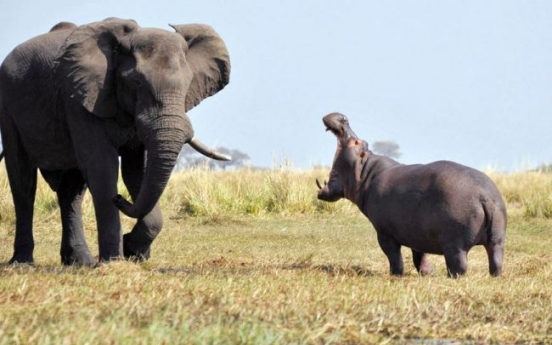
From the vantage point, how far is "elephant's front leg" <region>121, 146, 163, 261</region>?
11016mm

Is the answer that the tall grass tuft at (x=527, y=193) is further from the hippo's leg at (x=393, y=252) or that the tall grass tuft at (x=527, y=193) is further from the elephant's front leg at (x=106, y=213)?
the elephant's front leg at (x=106, y=213)

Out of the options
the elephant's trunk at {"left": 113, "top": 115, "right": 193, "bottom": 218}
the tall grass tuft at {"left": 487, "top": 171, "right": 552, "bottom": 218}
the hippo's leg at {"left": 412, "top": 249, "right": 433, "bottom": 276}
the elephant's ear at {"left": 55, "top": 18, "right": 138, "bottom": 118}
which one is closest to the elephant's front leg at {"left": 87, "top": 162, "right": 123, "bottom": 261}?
the elephant's trunk at {"left": 113, "top": 115, "right": 193, "bottom": 218}

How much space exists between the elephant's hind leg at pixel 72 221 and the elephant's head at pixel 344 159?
243cm

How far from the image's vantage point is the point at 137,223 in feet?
36.2

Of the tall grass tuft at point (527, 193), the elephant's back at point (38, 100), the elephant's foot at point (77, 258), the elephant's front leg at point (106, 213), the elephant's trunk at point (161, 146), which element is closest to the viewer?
the elephant's trunk at point (161, 146)

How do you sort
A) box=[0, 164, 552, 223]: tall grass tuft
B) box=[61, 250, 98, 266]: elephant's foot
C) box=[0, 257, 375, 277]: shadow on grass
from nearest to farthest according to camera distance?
box=[0, 257, 375, 277]: shadow on grass → box=[61, 250, 98, 266]: elephant's foot → box=[0, 164, 552, 223]: tall grass tuft

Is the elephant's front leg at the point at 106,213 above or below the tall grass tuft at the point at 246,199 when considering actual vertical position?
above

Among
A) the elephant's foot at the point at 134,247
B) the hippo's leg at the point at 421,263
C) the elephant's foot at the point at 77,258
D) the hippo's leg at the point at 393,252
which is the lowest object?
the elephant's foot at the point at 77,258

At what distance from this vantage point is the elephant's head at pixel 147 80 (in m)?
9.87

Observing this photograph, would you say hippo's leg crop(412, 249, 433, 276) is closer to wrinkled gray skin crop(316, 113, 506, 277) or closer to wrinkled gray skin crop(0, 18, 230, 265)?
wrinkled gray skin crop(316, 113, 506, 277)

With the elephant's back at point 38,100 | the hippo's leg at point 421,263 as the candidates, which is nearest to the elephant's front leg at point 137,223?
the elephant's back at point 38,100

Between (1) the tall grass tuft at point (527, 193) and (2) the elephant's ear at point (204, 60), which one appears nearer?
(2) the elephant's ear at point (204, 60)

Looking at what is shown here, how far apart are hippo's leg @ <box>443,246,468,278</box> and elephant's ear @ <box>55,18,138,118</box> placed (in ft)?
10.3

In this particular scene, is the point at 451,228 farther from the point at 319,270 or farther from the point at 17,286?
the point at 17,286
